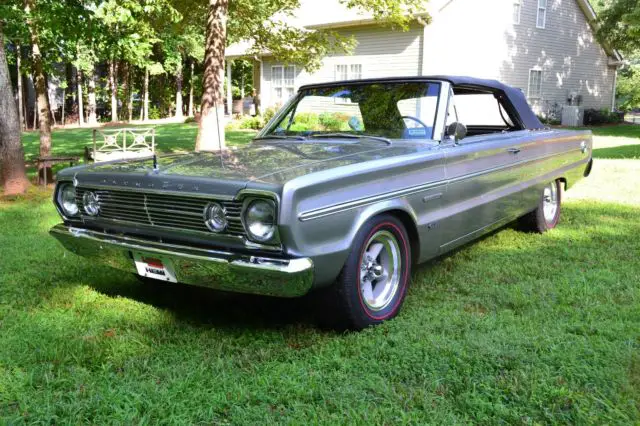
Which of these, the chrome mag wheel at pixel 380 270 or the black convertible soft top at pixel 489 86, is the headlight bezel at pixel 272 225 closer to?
the chrome mag wheel at pixel 380 270

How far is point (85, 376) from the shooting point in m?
3.03

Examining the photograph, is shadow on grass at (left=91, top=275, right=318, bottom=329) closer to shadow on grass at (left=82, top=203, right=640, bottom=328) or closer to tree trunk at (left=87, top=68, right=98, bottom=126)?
shadow on grass at (left=82, top=203, right=640, bottom=328)

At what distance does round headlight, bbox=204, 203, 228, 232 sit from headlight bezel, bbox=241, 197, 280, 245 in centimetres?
15

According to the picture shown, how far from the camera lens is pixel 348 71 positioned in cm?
2092

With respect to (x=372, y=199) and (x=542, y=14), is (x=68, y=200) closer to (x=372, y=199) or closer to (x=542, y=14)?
(x=372, y=199)

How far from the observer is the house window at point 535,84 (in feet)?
74.5

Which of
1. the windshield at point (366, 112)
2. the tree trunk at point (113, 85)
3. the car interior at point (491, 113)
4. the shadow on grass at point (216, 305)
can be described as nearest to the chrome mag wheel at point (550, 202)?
the car interior at point (491, 113)

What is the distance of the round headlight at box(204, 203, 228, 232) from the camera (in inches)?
125

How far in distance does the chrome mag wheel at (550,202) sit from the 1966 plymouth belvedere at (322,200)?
41.8 inches

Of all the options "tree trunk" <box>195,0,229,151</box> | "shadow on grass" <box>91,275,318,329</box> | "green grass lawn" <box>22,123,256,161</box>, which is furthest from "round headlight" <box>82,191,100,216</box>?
"green grass lawn" <box>22,123,256,161</box>

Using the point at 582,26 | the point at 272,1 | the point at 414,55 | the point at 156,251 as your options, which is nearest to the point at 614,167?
the point at 272,1

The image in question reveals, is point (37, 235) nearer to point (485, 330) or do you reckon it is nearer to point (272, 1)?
point (485, 330)

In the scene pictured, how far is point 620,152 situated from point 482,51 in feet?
23.5

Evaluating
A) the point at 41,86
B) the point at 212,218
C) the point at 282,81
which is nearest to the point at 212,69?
the point at 41,86
